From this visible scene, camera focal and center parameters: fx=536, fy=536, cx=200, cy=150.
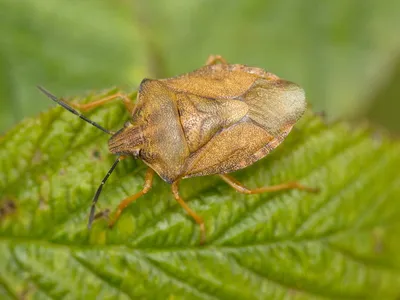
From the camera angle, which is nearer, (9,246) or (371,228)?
(9,246)

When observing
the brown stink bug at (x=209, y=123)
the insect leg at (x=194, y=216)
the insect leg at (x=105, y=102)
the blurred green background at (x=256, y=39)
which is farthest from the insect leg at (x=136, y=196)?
the blurred green background at (x=256, y=39)

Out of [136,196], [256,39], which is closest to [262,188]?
[136,196]

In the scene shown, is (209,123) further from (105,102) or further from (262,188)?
(105,102)

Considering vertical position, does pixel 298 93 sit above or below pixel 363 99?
below

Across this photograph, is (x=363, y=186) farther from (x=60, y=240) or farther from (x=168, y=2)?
(x=168, y=2)

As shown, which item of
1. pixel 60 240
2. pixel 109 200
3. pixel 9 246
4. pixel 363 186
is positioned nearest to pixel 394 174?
pixel 363 186

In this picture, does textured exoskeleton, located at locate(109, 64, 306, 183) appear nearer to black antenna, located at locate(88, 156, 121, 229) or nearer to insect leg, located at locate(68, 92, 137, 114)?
insect leg, located at locate(68, 92, 137, 114)
